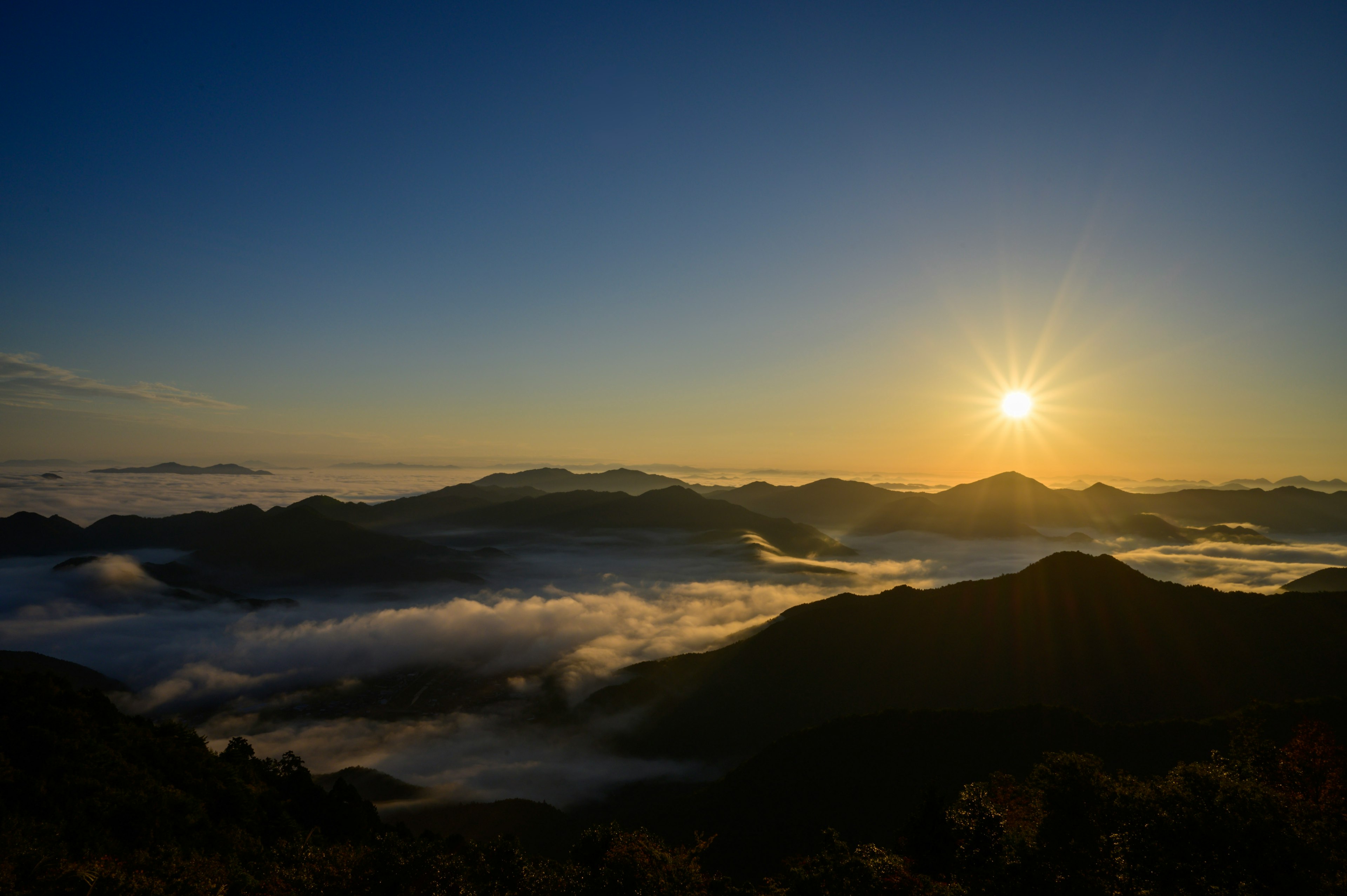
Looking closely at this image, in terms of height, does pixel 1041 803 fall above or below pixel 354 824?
above

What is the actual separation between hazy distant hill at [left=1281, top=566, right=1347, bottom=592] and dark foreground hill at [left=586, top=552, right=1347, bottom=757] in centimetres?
9874

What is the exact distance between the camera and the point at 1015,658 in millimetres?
110250

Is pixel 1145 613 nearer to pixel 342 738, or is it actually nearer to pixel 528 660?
pixel 528 660

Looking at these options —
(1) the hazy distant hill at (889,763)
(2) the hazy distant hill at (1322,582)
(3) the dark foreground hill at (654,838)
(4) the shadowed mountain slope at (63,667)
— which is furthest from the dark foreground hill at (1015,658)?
(4) the shadowed mountain slope at (63,667)

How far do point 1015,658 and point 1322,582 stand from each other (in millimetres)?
138400

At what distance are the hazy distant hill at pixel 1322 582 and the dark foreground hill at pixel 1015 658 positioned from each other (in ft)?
324

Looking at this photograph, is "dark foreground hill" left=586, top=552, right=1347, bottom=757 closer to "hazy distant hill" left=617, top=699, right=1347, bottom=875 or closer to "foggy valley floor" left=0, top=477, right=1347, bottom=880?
"foggy valley floor" left=0, top=477, right=1347, bottom=880

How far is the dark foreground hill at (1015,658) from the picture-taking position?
9469 cm

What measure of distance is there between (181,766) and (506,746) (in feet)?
300

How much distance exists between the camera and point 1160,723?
6794 cm

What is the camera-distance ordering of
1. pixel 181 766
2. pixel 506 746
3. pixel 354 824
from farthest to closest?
pixel 506 746 < pixel 354 824 < pixel 181 766

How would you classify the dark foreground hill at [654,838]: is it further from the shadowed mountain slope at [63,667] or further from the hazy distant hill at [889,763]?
the shadowed mountain slope at [63,667]

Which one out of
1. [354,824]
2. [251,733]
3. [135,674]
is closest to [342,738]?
[251,733]

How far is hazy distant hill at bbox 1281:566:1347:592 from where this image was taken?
17088cm
